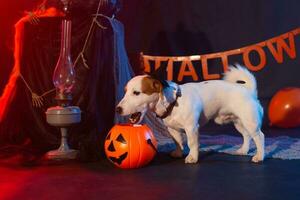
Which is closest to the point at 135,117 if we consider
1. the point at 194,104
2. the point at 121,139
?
the point at 121,139

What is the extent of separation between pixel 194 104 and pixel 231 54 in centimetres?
221

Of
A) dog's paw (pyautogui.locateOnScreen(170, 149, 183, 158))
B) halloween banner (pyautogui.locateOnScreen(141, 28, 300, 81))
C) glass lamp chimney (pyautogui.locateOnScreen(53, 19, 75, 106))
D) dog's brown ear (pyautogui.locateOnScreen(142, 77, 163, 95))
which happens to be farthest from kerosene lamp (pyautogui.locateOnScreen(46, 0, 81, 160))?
halloween banner (pyautogui.locateOnScreen(141, 28, 300, 81))

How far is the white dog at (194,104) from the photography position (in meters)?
2.65

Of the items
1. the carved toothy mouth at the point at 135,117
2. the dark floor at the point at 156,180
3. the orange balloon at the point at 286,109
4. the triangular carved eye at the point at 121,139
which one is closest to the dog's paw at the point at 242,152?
the dark floor at the point at 156,180

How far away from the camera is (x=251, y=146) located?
337 centimetres

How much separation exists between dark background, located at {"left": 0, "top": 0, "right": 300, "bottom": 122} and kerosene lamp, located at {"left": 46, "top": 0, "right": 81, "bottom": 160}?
2.11 metres

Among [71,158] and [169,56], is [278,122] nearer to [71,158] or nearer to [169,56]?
[169,56]

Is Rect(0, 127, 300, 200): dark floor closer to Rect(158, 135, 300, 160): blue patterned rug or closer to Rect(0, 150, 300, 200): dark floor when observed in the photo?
Rect(0, 150, 300, 200): dark floor

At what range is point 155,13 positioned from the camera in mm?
5098

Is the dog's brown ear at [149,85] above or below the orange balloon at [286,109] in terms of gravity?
above

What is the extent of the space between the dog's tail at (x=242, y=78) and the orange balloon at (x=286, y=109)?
149 centimetres

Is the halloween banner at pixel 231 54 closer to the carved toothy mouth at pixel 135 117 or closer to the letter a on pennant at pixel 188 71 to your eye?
the letter a on pennant at pixel 188 71

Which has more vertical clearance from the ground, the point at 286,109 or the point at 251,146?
the point at 286,109

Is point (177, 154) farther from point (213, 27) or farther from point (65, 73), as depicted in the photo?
point (213, 27)
